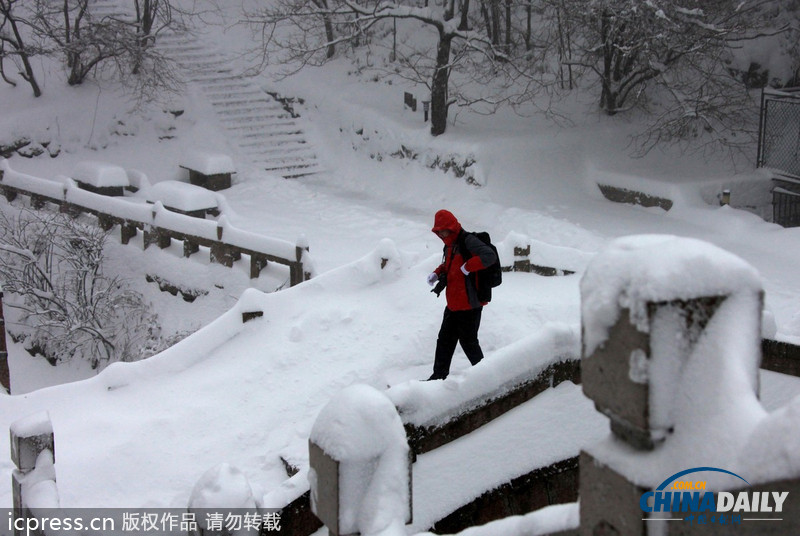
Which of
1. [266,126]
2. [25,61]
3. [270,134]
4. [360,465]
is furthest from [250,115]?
[360,465]

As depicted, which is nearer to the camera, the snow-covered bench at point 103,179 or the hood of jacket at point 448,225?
the hood of jacket at point 448,225

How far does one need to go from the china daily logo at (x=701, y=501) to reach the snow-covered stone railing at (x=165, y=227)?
9547 millimetres

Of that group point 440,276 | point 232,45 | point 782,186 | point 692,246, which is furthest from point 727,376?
point 232,45

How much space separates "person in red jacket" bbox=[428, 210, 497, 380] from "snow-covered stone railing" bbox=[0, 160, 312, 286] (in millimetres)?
4496

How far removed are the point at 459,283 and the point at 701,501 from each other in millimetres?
5098

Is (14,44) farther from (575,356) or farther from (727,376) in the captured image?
Result: (727,376)

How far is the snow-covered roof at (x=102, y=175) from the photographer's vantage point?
1722 cm

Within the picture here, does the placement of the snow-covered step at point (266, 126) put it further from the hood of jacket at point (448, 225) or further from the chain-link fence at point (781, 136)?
the hood of jacket at point (448, 225)

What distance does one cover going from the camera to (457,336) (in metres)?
7.36

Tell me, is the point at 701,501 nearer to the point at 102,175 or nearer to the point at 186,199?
the point at 186,199

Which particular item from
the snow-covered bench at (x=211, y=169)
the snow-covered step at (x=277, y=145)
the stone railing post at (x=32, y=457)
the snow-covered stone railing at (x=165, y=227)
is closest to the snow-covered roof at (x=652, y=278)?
the stone railing post at (x=32, y=457)

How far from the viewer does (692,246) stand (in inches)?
82.9

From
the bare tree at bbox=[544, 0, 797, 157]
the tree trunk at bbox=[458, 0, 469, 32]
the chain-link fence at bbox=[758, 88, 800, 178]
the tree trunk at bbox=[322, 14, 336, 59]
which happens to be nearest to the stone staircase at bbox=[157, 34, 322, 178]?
the tree trunk at bbox=[322, 14, 336, 59]

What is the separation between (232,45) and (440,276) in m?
18.4
